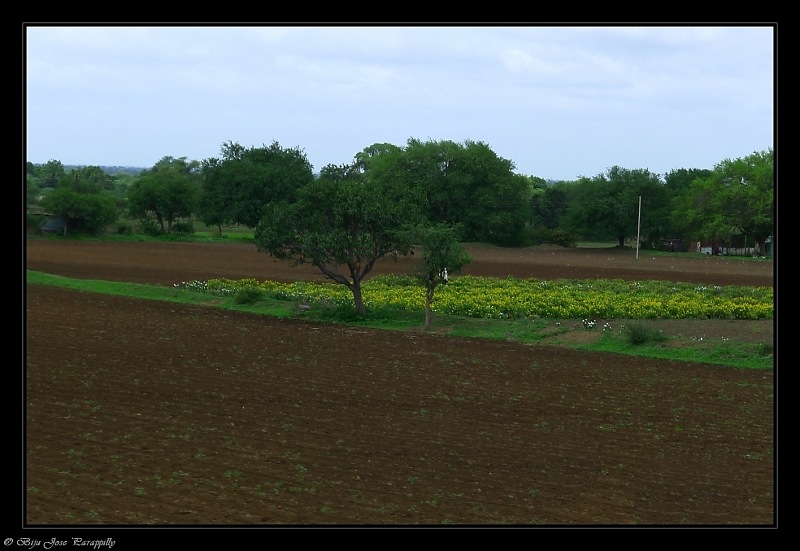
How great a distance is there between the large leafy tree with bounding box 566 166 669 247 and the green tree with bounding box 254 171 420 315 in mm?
54244

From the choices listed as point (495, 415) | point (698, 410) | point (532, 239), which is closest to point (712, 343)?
point (698, 410)

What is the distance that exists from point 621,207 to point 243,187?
35.3m

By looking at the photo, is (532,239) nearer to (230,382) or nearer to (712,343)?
(712,343)

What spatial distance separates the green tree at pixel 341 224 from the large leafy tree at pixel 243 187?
54432mm

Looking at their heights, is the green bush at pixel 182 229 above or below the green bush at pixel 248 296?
above

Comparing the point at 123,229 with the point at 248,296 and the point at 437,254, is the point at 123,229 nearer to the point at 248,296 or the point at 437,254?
the point at 248,296

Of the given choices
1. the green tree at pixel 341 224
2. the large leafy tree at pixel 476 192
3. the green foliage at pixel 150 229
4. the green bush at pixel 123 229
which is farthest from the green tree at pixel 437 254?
the green foliage at pixel 150 229

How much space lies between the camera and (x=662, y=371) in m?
21.5

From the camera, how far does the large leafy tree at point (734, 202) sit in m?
74.8

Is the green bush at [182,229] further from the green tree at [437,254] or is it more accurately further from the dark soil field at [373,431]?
the green tree at [437,254]

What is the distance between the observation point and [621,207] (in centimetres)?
8062

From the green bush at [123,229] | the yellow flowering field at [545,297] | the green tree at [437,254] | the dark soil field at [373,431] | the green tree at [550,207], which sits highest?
the green tree at [550,207]

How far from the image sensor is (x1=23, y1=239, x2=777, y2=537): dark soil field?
1093 centimetres

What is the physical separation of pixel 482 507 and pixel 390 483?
142cm
